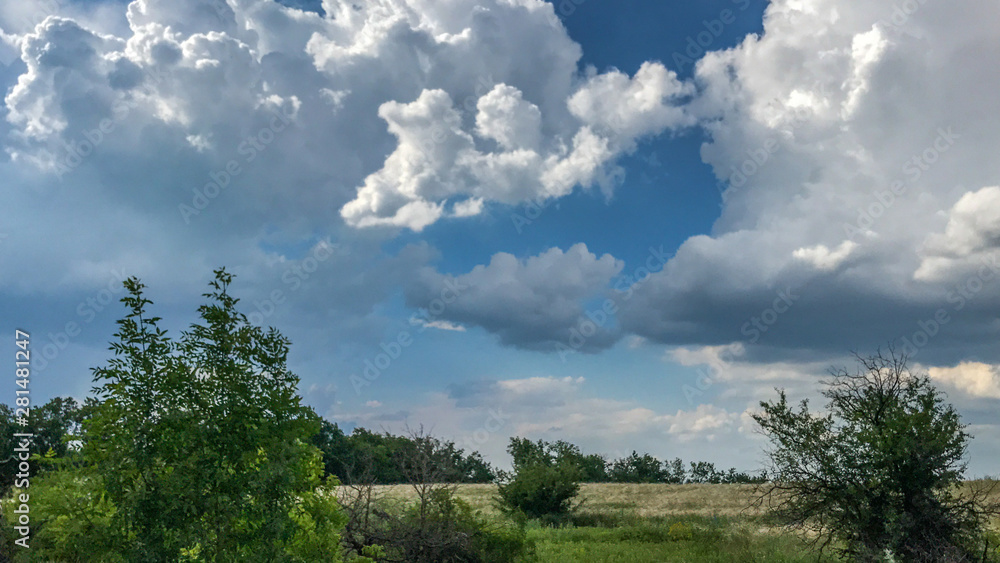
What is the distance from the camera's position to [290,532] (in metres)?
8.93

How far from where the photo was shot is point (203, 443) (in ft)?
27.9

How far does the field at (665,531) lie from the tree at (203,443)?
656 inches

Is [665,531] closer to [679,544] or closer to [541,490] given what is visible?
[679,544]

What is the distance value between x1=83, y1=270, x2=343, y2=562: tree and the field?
16663 mm

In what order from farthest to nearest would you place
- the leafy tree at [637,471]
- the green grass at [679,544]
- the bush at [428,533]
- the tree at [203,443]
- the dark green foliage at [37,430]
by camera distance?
1. the leafy tree at [637,471]
2. the dark green foliage at [37,430]
3. the green grass at [679,544]
4. the bush at [428,533]
5. the tree at [203,443]

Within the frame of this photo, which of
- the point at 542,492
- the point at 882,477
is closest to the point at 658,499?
the point at 542,492

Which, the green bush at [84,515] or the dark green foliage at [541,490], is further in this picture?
the dark green foliage at [541,490]

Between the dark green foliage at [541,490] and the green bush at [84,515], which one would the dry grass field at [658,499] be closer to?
the dark green foliage at [541,490]

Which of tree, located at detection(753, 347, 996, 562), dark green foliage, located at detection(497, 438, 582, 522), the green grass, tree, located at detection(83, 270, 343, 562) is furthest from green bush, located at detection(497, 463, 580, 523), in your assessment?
tree, located at detection(83, 270, 343, 562)

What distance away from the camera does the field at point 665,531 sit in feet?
79.9

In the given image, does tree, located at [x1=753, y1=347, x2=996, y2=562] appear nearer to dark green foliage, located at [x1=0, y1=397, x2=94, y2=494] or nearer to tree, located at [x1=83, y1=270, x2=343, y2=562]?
tree, located at [x1=83, y1=270, x2=343, y2=562]

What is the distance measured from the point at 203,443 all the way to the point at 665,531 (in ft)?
91.2

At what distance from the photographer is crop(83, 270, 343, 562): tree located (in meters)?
8.28

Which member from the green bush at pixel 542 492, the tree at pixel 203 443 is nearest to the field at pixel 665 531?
the green bush at pixel 542 492
